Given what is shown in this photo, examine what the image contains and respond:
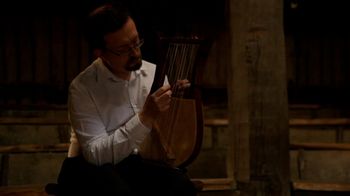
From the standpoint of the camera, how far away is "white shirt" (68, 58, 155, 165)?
8.07 ft

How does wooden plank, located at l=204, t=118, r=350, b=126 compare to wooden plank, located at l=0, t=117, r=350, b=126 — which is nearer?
wooden plank, located at l=0, t=117, r=350, b=126

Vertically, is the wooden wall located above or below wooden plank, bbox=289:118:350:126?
above

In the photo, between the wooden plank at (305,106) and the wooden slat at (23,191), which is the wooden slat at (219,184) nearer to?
the wooden slat at (23,191)

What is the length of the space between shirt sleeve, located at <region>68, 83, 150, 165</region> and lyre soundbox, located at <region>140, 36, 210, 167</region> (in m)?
0.14

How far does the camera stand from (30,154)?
455 cm

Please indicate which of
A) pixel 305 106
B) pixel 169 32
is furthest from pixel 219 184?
pixel 169 32

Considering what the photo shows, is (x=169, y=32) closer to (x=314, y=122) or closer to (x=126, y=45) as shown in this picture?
(x=314, y=122)

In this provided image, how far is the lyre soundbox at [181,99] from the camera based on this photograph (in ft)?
8.02

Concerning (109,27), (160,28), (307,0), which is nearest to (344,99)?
(307,0)

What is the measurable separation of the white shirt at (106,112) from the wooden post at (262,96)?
3.93 ft

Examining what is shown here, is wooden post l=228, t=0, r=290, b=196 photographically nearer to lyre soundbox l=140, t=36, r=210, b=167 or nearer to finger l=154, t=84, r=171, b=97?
lyre soundbox l=140, t=36, r=210, b=167

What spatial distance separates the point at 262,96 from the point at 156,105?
1.55 m

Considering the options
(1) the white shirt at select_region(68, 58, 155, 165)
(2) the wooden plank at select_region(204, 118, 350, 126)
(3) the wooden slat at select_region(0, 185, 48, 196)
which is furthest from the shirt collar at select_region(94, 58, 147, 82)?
(2) the wooden plank at select_region(204, 118, 350, 126)

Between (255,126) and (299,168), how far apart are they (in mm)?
1289
